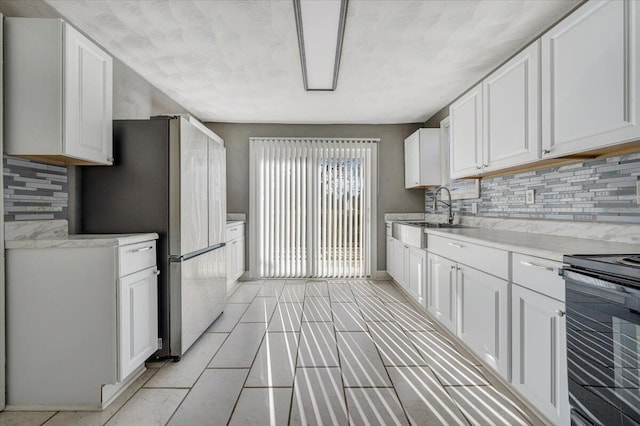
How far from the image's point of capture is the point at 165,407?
178 centimetres

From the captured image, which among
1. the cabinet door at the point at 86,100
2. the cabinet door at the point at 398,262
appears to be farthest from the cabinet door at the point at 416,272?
the cabinet door at the point at 86,100

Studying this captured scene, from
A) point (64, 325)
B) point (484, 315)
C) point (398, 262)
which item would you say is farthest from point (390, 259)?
point (64, 325)

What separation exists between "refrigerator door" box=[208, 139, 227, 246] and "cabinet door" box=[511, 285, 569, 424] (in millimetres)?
2507

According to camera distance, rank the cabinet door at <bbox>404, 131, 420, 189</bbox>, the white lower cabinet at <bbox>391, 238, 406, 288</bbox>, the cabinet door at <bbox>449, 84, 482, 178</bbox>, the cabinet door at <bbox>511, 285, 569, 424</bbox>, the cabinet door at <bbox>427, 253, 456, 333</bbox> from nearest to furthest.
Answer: the cabinet door at <bbox>511, 285, 569, 424</bbox>, the cabinet door at <bbox>427, 253, 456, 333</bbox>, the cabinet door at <bbox>449, 84, 482, 178</bbox>, the white lower cabinet at <bbox>391, 238, 406, 288</bbox>, the cabinet door at <bbox>404, 131, 420, 189</bbox>

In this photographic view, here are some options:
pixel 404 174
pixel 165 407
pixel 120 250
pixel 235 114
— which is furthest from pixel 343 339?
pixel 235 114

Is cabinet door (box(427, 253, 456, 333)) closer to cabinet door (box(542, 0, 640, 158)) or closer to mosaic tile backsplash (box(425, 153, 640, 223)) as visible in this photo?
mosaic tile backsplash (box(425, 153, 640, 223))

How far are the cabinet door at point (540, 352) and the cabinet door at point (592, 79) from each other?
89 cm

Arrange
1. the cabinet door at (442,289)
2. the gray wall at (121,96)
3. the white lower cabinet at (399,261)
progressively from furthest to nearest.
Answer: the white lower cabinet at (399,261), the cabinet door at (442,289), the gray wall at (121,96)

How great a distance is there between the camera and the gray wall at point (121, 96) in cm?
193

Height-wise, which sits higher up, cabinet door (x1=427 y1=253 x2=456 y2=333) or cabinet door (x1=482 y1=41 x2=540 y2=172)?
cabinet door (x1=482 y1=41 x2=540 y2=172)

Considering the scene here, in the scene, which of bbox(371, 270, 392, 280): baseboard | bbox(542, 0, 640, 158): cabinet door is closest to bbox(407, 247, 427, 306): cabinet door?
bbox(371, 270, 392, 280): baseboard

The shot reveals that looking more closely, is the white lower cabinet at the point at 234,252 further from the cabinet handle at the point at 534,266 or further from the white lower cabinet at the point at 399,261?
the cabinet handle at the point at 534,266

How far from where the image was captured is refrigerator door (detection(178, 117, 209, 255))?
2.37 meters

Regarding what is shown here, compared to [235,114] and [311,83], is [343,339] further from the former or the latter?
[235,114]
